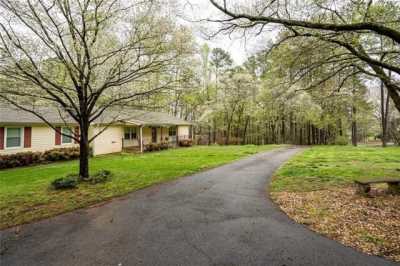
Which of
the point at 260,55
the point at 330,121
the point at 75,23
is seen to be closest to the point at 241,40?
the point at 260,55

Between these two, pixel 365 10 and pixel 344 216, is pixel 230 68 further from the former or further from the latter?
pixel 344 216

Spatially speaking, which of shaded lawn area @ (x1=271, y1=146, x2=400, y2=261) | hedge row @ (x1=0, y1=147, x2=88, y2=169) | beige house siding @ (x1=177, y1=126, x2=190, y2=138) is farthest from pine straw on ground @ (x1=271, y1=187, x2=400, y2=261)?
beige house siding @ (x1=177, y1=126, x2=190, y2=138)

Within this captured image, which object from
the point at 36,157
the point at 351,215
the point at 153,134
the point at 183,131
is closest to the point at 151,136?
the point at 153,134

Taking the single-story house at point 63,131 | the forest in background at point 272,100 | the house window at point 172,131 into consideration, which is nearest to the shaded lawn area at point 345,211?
the forest in background at point 272,100

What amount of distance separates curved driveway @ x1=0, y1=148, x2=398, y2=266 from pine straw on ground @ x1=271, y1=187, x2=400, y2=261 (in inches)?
11.0

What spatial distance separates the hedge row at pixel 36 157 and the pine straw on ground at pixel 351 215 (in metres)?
13.7

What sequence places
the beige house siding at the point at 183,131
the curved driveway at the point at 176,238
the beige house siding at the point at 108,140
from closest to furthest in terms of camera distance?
the curved driveway at the point at 176,238 → the beige house siding at the point at 108,140 → the beige house siding at the point at 183,131

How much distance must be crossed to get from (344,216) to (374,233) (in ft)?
2.38

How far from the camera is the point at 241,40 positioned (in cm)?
642

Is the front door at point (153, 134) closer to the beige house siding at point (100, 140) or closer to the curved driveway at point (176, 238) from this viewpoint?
the beige house siding at point (100, 140)

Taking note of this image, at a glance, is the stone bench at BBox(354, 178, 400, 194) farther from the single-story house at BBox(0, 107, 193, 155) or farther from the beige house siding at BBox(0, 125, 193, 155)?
the beige house siding at BBox(0, 125, 193, 155)

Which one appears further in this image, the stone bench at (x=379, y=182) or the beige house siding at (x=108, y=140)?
the beige house siding at (x=108, y=140)

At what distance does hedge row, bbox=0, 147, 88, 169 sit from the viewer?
465 inches

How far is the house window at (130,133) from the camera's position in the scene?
1962 centimetres
